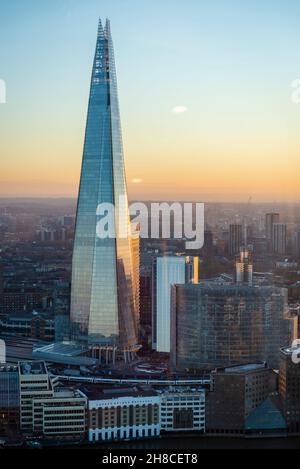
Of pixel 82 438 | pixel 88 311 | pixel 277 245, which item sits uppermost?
pixel 277 245

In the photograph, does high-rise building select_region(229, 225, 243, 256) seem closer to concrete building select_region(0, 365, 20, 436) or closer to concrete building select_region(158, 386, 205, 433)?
concrete building select_region(158, 386, 205, 433)

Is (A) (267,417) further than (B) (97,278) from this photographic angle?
No

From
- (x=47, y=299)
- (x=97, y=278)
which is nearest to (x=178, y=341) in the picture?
(x=97, y=278)

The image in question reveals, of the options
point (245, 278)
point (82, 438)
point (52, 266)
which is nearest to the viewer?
point (82, 438)

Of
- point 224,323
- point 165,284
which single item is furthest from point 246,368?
point 165,284

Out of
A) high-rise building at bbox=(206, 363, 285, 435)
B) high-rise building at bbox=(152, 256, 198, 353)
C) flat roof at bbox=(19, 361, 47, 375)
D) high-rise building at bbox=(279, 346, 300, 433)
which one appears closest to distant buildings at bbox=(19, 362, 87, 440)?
flat roof at bbox=(19, 361, 47, 375)

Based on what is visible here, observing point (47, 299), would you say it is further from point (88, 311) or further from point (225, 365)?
point (225, 365)
